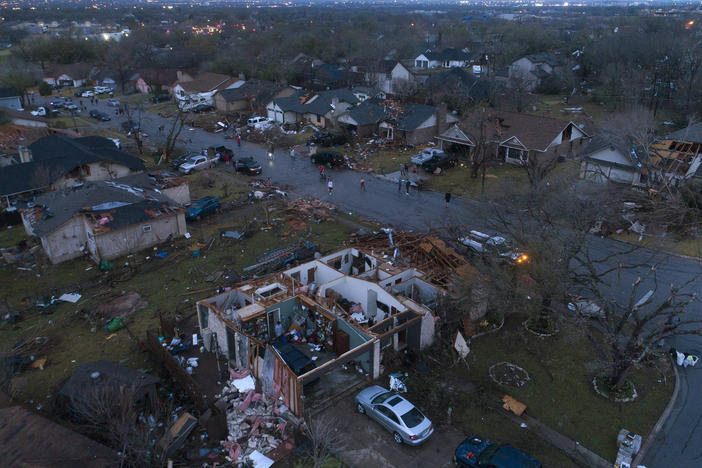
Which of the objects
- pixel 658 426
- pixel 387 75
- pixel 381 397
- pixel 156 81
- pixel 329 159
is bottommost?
pixel 329 159

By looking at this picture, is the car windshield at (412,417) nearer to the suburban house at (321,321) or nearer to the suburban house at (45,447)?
the suburban house at (321,321)

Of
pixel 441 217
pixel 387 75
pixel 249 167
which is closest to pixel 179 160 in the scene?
pixel 249 167

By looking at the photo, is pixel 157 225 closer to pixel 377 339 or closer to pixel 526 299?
pixel 377 339

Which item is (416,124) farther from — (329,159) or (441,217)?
(441,217)

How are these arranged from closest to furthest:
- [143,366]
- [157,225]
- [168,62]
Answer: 1. [143,366]
2. [157,225]
3. [168,62]

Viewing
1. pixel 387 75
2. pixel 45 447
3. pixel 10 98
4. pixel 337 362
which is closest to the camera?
pixel 45 447

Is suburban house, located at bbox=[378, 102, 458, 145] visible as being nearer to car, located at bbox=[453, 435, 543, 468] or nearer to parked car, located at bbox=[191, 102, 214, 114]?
parked car, located at bbox=[191, 102, 214, 114]

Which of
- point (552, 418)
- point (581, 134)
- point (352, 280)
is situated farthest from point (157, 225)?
point (581, 134)
